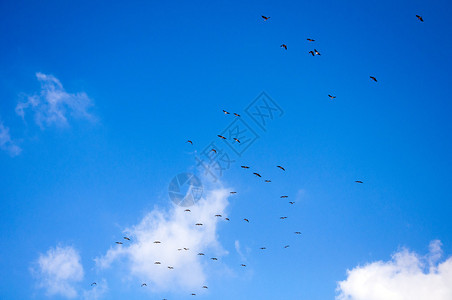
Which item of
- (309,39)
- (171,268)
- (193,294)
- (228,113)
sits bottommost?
(193,294)

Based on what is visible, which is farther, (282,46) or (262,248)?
(262,248)

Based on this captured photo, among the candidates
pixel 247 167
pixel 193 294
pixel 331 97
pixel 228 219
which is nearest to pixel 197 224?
pixel 228 219

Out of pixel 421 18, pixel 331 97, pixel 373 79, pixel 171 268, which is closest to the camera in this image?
pixel 421 18

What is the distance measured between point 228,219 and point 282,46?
19.0 m

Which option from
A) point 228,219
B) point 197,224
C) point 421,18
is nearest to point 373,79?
point 421,18

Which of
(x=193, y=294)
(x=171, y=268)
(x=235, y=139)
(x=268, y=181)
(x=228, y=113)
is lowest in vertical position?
(x=193, y=294)

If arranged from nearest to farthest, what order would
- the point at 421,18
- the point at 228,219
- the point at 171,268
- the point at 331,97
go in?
the point at 421,18 → the point at 331,97 → the point at 228,219 → the point at 171,268

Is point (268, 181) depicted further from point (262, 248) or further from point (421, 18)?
point (421, 18)

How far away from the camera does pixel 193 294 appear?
38.6 meters

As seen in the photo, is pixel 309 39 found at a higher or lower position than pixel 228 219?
higher

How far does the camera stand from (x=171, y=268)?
126 feet

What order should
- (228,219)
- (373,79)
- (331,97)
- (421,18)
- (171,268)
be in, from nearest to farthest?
1. (421,18)
2. (373,79)
3. (331,97)
4. (228,219)
5. (171,268)

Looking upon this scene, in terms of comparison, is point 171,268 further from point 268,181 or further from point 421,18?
point 421,18

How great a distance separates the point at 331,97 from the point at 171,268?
1065 inches
